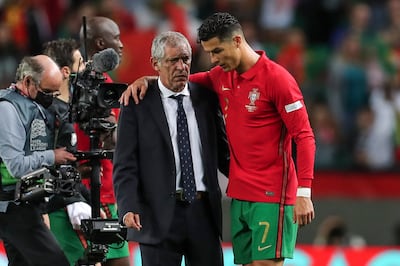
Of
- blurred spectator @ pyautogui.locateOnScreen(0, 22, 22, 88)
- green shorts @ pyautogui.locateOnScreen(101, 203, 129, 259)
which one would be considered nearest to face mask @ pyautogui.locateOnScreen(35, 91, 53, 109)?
green shorts @ pyautogui.locateOnScreen(101, 203, 129, 259)

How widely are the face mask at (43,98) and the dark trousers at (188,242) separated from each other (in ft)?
4.10

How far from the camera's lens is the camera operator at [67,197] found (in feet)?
29.3

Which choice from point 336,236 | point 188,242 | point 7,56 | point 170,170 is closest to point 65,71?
point 170,170

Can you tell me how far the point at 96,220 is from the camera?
849cm

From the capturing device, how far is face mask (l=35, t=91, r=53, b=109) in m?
8.80

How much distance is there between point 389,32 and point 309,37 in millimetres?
1226

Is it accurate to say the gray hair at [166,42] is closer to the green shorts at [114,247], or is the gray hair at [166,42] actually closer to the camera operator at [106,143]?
the camera operator at [106,143]

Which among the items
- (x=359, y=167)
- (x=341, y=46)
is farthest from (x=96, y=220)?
(x=341, y=46)

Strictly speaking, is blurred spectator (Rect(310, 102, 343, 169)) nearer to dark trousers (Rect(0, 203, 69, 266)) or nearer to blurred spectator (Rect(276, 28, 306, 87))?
blurred spectator (Rect(276, 28, 306, 87))

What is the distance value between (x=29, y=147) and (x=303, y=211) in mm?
2030

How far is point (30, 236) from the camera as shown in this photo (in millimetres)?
8750

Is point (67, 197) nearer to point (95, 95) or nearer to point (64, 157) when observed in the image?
point (64, 157)

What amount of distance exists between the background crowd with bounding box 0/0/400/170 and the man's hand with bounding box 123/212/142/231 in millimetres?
6208

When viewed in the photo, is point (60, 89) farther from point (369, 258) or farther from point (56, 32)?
point (56, 32)
